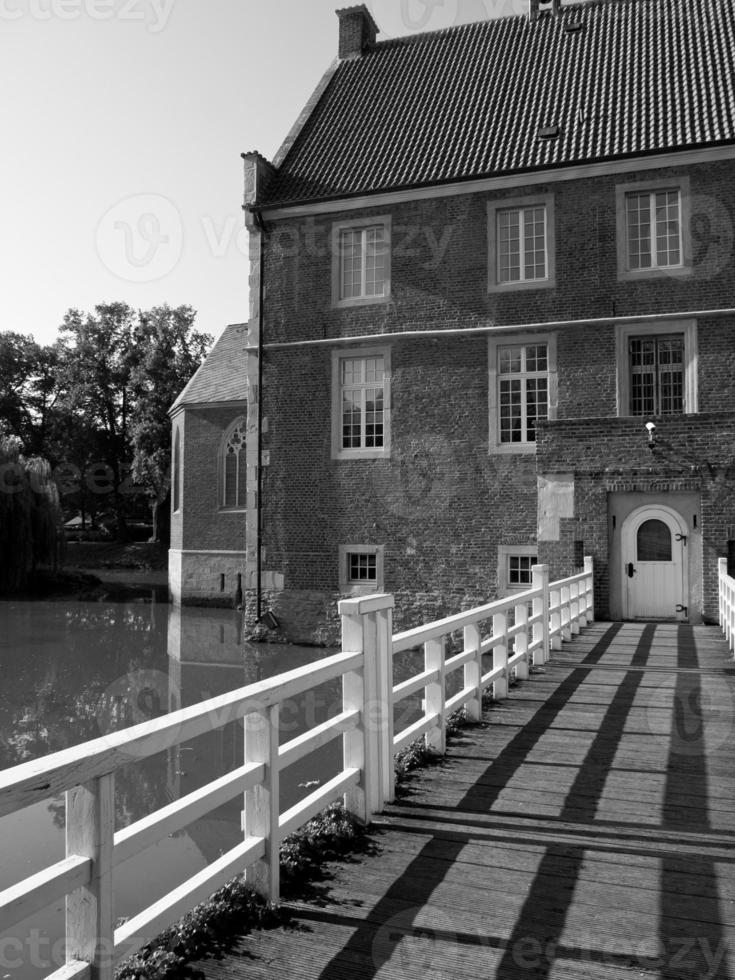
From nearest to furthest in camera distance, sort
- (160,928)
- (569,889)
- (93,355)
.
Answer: (160,928) → (569,889) → (93,355)

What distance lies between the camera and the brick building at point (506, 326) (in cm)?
1666

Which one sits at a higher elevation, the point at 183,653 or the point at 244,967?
the point at 244,967

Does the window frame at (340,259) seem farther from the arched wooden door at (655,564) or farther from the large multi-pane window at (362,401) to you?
the arched wooden door at (655,564)

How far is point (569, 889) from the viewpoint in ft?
13.1

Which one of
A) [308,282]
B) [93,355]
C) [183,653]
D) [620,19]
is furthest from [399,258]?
[93,355]

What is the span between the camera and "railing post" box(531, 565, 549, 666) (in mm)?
10648

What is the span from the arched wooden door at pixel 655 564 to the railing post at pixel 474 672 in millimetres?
9895

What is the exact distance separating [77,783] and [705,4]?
22467mm

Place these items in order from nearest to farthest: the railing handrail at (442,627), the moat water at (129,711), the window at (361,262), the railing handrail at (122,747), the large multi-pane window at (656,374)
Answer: the railing handrail at (122,747) → the railing handrail at (442,627) → the moat water at (129,711) → the large multi-pane window at (656,374) → the window at (361,262)

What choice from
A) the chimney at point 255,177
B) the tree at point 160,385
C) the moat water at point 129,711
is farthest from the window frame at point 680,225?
the tree at point 160,385

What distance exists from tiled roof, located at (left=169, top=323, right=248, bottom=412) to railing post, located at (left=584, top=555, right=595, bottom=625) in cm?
1660

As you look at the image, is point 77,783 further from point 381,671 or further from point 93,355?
point 93,355

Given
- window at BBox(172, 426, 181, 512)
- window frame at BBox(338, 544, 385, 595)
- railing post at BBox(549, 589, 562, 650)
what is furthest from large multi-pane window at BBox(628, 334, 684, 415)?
window at BBox(172, 426, 181, 512)

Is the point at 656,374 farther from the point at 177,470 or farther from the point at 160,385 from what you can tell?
the point at 160,385
